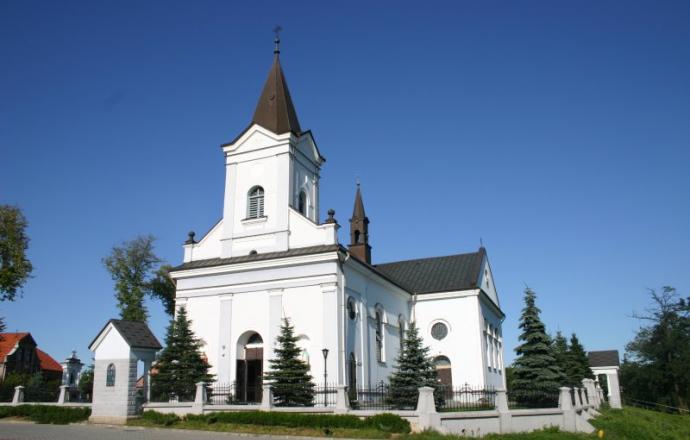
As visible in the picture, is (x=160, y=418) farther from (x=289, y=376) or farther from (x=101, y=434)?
(x=289, y=376)

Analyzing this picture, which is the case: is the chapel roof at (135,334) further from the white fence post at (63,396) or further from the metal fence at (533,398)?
the metal fence at (533,398)

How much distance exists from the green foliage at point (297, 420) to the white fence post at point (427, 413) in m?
0.46

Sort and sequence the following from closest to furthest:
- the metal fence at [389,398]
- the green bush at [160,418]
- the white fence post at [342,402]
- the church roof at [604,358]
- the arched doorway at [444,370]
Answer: the white fence post at [342,402], the green bush at [160,418], the metal fence at [389,398], the arched doorway at [444,370], the church roof at [604,358]

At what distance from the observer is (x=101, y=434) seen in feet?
57.2

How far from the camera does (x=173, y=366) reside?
941 inches

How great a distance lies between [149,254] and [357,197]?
17.9m

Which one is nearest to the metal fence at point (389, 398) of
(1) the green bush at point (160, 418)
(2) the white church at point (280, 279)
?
(2) the white church at point (280, 279)

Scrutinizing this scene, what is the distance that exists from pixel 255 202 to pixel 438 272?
15369 millimetres

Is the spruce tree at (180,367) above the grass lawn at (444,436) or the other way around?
above

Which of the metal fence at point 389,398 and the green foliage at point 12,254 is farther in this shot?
the green foliage at point 12,254

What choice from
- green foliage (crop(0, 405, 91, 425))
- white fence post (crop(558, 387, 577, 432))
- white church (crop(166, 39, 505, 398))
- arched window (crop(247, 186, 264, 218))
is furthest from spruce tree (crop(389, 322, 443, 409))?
green foliage (crop(0, 405, 91, 425))

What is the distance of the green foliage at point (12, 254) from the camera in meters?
34.4

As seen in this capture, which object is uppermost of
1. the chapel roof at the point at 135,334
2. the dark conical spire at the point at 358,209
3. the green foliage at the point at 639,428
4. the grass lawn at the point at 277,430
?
the dark conical spire at the point at 358,209

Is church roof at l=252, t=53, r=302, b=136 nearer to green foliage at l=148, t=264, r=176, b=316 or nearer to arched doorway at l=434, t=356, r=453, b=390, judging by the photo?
arched doorway at l=434, t=356, r=453, b=390
